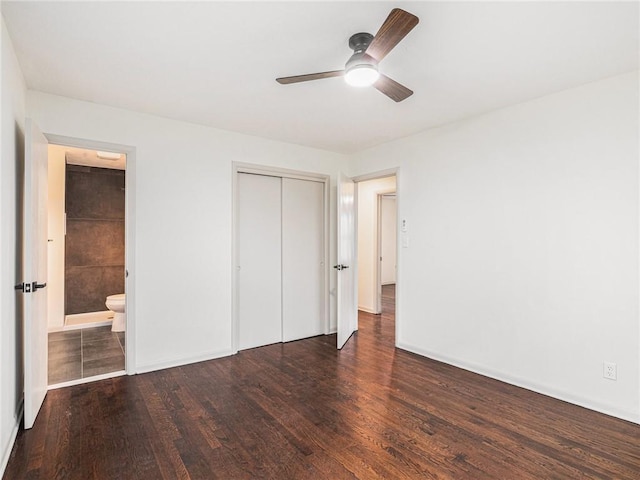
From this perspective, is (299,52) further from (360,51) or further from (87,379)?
(87,379)

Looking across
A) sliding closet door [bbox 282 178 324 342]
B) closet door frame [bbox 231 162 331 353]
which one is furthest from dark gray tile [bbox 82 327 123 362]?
sliding closet door [bbox 282 178 324 342]

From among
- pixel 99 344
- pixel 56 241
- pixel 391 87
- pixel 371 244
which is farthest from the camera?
pixel 371 244

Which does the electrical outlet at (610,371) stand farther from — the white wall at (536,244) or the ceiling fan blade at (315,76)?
the ceiling fan blade at (315,76)

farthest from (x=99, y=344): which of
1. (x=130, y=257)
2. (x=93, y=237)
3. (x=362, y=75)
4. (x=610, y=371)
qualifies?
(x=610, y=371)

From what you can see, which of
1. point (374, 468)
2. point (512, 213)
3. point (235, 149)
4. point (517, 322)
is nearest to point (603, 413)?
point (517, 322)

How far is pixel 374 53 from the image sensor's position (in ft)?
6.09

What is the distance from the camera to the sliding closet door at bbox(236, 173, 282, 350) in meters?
4.03

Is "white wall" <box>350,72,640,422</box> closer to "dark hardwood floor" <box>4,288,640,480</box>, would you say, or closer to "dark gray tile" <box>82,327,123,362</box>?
"dark hardwood floor" <box>4,288,640,480</box>

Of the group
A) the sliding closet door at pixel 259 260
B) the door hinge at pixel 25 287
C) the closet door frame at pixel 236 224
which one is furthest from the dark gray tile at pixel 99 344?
the door hinge at pixel 25 287

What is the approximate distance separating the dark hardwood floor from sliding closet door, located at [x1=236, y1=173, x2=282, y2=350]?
792mm

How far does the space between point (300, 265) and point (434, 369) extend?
1.96 meters

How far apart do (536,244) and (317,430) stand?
7.43 ft

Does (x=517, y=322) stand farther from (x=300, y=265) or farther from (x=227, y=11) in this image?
(x=227, y=11)

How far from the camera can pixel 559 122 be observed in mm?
2787
